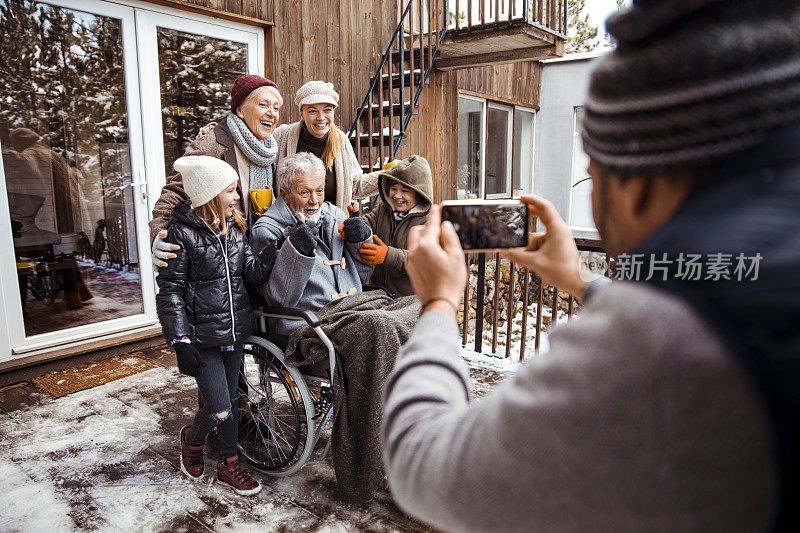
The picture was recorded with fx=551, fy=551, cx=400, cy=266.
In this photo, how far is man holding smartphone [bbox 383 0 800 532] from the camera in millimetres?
450

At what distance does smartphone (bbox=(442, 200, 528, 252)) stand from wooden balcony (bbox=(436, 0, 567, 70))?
5214 mm

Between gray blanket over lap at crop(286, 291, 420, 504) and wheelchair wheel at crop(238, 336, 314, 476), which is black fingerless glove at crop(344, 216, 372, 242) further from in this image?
wheelchair wheel at crop(238, 336, 314, 476)

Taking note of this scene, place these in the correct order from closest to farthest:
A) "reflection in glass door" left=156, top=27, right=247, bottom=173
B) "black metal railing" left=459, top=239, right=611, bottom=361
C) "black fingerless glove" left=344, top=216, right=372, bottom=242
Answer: "black fingerless glove" left=344, top=216, right=372, bottom=242 < "black metal railing" left=459, top=239, right=611, bottom=361 < "reflection in glass door" left=156, top=27, right=247, bottom=173

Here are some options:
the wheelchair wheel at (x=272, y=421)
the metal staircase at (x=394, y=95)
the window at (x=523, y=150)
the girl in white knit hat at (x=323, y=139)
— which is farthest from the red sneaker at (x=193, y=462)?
the window at (x=523, y=150)

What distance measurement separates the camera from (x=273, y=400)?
252 cm

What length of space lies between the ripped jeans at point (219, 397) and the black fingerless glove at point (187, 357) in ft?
0.26

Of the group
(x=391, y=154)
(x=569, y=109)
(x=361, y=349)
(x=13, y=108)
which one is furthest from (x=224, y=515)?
(x=569, y=109)

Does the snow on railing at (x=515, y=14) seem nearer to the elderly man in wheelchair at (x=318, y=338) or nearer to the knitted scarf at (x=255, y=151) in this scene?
the knitted scarf at (x=255, y=151)

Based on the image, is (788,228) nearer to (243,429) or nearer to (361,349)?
(361,349)

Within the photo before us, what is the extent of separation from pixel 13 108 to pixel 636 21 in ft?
13.5

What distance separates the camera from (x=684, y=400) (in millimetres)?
462

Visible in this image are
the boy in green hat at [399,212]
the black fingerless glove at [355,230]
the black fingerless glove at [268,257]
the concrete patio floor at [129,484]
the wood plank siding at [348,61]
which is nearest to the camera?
the concrete patio floor at [129,484]

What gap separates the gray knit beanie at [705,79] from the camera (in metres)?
0.49

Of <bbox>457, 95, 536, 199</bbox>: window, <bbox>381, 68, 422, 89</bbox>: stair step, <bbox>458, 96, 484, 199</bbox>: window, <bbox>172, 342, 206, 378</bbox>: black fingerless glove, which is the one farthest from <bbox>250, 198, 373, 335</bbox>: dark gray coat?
<bbox>458, 96, 484, 199</bbox>: window
